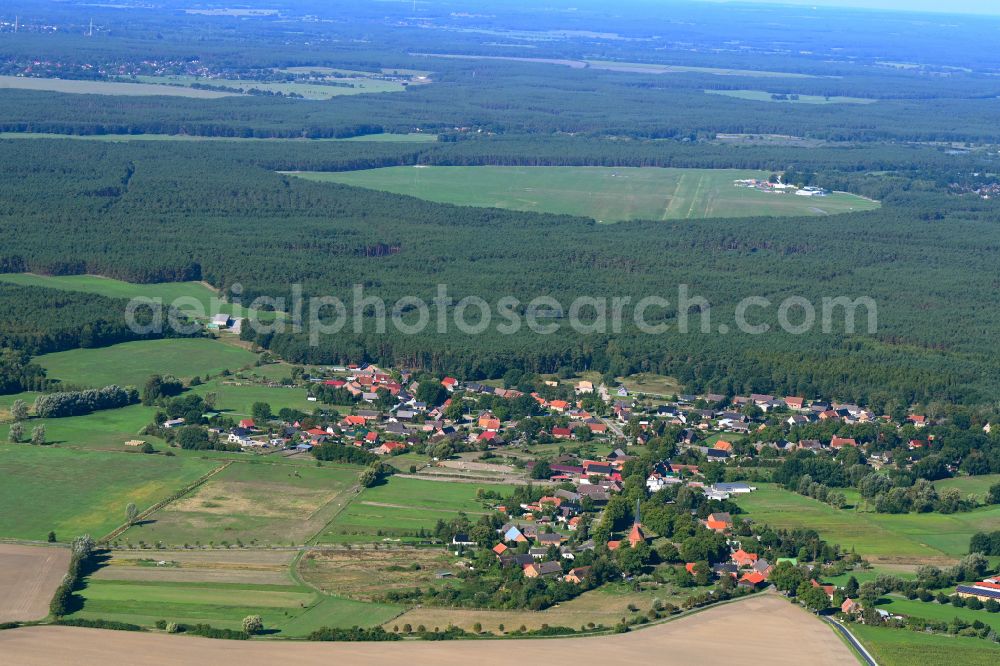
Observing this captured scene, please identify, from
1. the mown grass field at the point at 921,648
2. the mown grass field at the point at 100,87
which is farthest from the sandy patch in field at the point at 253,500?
the mown grass field at the point at 100,87

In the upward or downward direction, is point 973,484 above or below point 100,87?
below

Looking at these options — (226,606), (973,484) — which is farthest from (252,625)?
(973,484)

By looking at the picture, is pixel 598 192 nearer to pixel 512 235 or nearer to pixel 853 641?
pixel 512 235

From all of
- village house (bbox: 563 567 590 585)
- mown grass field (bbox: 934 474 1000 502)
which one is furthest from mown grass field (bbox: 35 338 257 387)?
mown grass field (bbox: 934 474 1000 502)

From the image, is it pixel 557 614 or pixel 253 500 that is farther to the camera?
pixel 253 500

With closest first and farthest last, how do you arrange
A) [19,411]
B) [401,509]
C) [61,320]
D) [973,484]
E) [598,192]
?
[401,509] < [973,484] < [19,411] < [61,320] < [598,192]

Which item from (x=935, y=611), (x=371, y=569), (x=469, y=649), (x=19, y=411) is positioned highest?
(x=19, y=411)

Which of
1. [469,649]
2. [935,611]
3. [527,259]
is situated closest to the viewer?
[469,649]

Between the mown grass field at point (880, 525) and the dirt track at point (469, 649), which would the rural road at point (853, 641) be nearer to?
the dirt track at point (469, 649)
